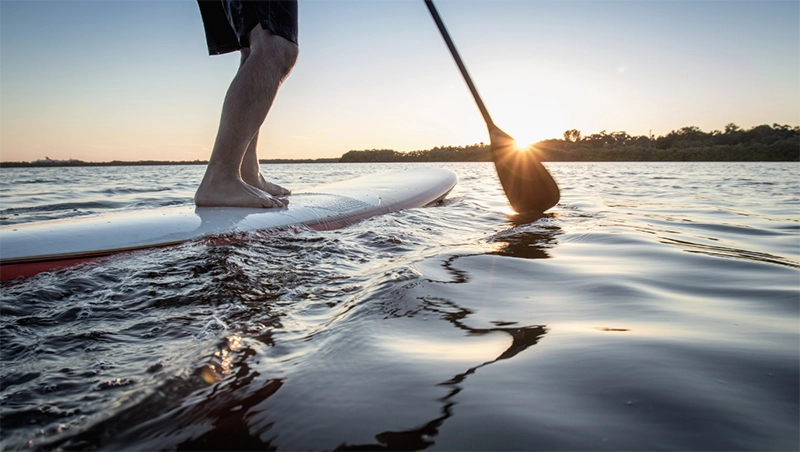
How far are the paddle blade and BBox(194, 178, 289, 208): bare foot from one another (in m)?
1.64

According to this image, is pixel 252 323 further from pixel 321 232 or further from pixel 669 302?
pixel 321 232

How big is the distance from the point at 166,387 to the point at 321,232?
158 cm

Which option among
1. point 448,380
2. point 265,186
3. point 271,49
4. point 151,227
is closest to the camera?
point 448,380

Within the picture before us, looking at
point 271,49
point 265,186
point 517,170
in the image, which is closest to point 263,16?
point 271,49

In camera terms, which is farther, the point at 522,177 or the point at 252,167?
the point at 522,177

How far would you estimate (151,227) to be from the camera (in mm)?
1909

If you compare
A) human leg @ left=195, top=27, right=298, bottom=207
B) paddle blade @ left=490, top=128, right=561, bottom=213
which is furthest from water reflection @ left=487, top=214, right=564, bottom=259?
human leg @ left=195, top=27, right=298, bottom=207

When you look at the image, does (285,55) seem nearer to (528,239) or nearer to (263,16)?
(263,16)

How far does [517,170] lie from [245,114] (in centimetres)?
183

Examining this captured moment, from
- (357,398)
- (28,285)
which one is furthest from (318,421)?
(28,285)

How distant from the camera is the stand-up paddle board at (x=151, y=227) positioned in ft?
5.10

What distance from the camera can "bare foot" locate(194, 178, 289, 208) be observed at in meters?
2.38

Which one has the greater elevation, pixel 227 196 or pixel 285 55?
pixel 285 55

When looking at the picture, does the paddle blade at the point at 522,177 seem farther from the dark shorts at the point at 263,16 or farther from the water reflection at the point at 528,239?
the dark shorts at the point at 263,16
